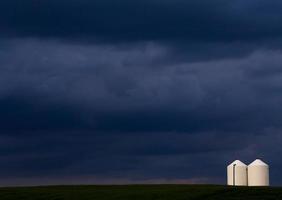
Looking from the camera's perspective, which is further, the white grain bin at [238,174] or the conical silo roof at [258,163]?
the white grain bin at [238,174]

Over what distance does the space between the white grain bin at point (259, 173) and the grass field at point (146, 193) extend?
422 inches

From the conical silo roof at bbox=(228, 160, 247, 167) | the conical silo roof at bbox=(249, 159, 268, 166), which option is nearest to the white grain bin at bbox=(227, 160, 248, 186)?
the conical silo roof at bbox=(228, 160, 247, 167)

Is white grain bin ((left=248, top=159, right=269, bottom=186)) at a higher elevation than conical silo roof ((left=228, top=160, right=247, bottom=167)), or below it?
below

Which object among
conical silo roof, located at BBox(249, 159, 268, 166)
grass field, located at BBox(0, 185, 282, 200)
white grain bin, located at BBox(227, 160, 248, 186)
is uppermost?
conical silo roof, located at BBox(249, 159, 268, 166)

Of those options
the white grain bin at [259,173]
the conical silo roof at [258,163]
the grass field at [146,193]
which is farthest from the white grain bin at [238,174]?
the grass field at [146,193]

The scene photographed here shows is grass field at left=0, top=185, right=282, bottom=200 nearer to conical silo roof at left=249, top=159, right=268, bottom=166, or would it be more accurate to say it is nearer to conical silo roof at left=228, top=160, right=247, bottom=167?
conical silo roof at left=228, top=160, right=247, bottom=167

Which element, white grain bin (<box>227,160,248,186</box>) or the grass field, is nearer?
the grass field

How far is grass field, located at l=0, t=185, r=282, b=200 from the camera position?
62.8 metres

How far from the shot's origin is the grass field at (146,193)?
62750mm

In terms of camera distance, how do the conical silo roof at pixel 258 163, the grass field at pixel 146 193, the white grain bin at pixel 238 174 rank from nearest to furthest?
1. the grass field at pixel 146 193
2. the conical silo roof at pixel 258 163
3. the white grain bin at pixel 238 174

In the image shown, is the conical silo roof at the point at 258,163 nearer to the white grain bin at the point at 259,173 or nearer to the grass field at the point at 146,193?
the white grain bin at the point at 259,173

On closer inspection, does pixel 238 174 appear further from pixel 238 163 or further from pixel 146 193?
pixel 146 193

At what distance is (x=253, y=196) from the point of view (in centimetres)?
6169

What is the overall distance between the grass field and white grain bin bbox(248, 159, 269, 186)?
10.7 meters
